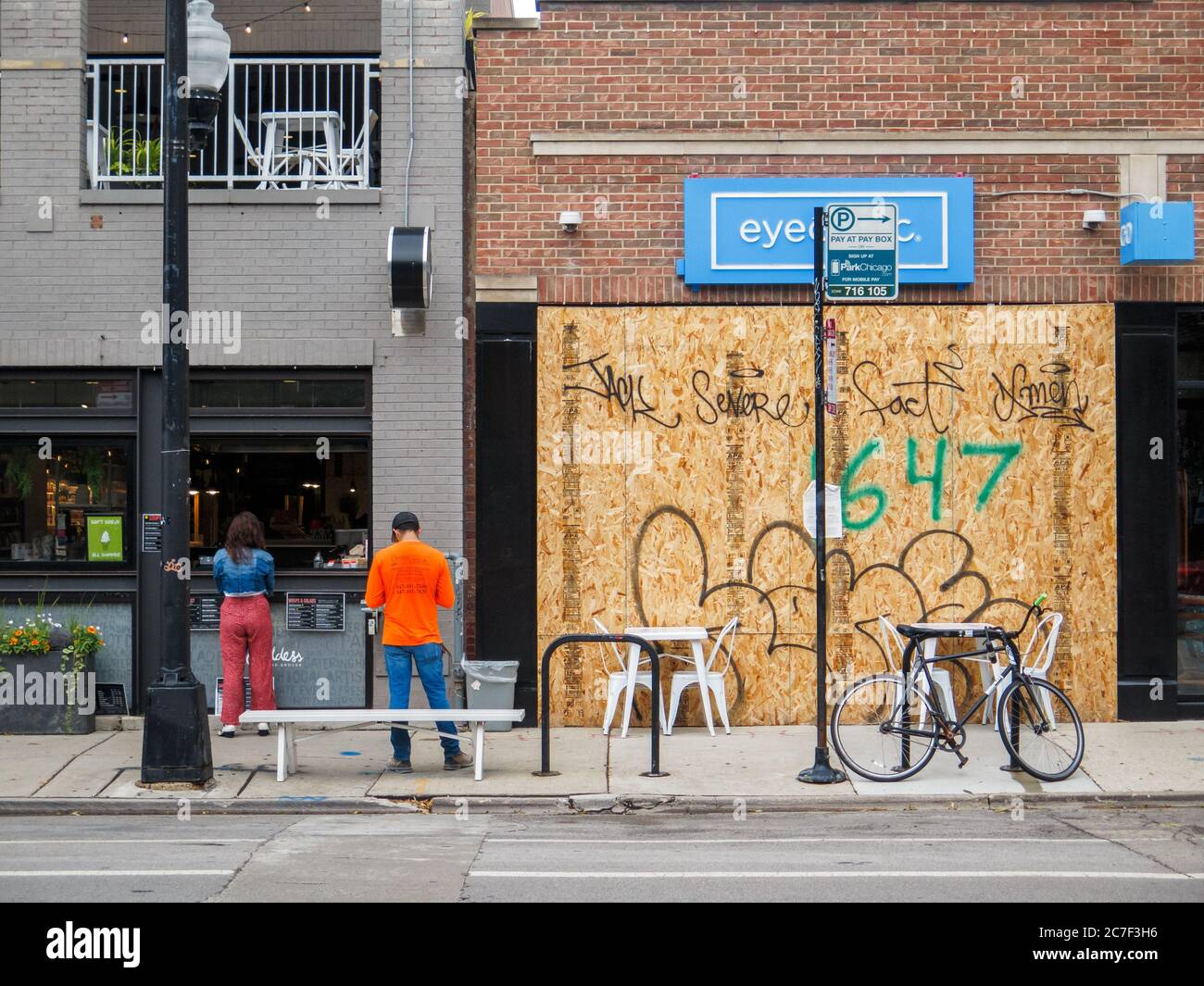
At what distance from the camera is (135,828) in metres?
8.36

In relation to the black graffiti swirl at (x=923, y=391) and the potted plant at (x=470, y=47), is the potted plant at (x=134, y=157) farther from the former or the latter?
the black graffiti swirl at (x=923, y=391)

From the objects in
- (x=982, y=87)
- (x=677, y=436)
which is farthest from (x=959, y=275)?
(x=677, y=436)

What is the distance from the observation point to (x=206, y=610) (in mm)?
11695

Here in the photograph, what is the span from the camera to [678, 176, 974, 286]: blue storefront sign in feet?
37.7

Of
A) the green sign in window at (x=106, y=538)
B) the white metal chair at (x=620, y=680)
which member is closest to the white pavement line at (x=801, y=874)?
the white metal chair at (x=620, y=680)

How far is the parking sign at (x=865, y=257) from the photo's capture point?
9.82m

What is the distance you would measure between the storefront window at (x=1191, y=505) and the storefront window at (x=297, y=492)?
7.43m

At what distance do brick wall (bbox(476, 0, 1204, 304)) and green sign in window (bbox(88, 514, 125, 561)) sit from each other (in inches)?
162

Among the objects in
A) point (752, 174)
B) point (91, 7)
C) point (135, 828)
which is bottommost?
point (135, 828)

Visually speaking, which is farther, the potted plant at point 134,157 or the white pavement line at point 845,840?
the potted plant at point 134,157

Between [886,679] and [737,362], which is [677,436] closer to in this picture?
[737,362]

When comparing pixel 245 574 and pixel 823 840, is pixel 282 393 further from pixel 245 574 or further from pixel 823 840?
pixel 823 840

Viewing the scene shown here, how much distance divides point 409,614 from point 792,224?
16.1 feet

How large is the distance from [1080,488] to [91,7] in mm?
10999
